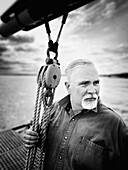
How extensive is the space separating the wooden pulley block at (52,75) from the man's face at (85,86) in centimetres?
22

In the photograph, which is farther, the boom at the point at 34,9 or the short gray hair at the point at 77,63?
the short gray hair at the point at 77,63

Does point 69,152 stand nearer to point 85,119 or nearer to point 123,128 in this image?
point 85,119

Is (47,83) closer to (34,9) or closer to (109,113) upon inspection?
(34,9)

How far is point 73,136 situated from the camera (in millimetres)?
900

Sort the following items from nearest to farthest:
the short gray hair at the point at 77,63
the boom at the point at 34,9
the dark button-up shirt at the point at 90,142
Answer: the boom at the point at 34,9, the dark button-up shirt at the point at 90,142, the short gray hair at the point at 77,63

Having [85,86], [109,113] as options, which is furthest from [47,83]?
[109,113]

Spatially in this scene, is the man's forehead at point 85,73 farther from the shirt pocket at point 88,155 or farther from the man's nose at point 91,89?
the shirt pocket at point 88,155

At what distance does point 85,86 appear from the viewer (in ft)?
2.87

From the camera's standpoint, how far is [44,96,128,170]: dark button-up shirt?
799 mm

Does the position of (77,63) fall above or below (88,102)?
above

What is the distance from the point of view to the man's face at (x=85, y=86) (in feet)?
2.78

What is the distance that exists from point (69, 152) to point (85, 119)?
24 centimetres

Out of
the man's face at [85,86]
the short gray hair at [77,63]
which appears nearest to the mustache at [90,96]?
the man's face at [85,86]

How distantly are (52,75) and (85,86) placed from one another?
276 millimetres
